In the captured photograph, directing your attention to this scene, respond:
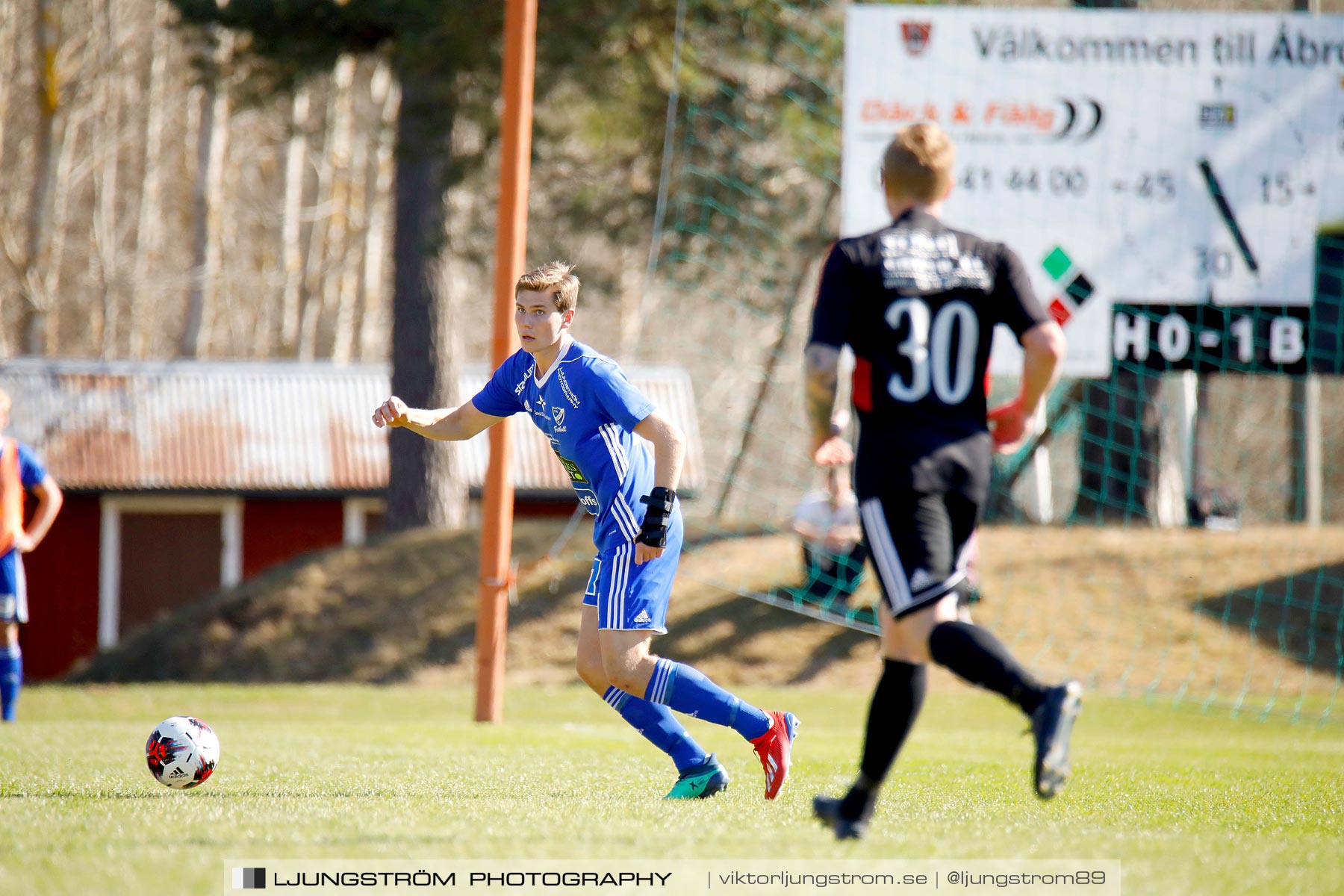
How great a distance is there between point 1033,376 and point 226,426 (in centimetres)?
2199

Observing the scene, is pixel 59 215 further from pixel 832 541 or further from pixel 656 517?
pixel 656 517

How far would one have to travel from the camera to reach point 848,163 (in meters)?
12.0

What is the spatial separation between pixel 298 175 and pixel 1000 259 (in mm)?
30330

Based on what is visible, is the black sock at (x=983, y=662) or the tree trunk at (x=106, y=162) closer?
the black sock at (x=983, y=662)

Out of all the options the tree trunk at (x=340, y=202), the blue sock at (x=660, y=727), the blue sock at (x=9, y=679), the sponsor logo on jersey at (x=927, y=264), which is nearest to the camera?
the sponsor logo on jersey at (x=927, y=264)

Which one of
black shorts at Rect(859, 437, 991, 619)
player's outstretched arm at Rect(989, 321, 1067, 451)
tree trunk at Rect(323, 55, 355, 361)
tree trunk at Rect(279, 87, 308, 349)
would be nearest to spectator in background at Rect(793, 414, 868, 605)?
player's outstretched arm at Rect(989, 321, 1067, 451)

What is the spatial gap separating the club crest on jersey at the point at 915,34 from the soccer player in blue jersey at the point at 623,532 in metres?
7.91

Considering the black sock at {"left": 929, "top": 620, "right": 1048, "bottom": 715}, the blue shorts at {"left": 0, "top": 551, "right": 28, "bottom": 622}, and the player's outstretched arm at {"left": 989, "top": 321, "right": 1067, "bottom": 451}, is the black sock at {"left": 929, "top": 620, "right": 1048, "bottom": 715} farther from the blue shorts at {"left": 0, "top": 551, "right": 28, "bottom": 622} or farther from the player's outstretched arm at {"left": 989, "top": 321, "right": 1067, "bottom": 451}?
the blue shorts at {"left": 0, "top": 551, "right": 28, "bottom": 622}

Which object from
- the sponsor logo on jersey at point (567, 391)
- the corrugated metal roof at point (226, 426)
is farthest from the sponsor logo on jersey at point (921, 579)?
the corrugated metal roof at point (226, 426)

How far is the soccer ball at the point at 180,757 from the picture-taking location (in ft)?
17.8

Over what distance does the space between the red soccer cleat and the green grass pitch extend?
111 mm

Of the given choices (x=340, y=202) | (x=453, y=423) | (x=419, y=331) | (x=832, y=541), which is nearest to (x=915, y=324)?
(x=453, y=423)

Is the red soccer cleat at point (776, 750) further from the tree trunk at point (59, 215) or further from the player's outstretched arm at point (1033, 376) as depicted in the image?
the tree trunk at point (59, 215)

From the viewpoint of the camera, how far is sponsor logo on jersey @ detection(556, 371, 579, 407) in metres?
5.36
